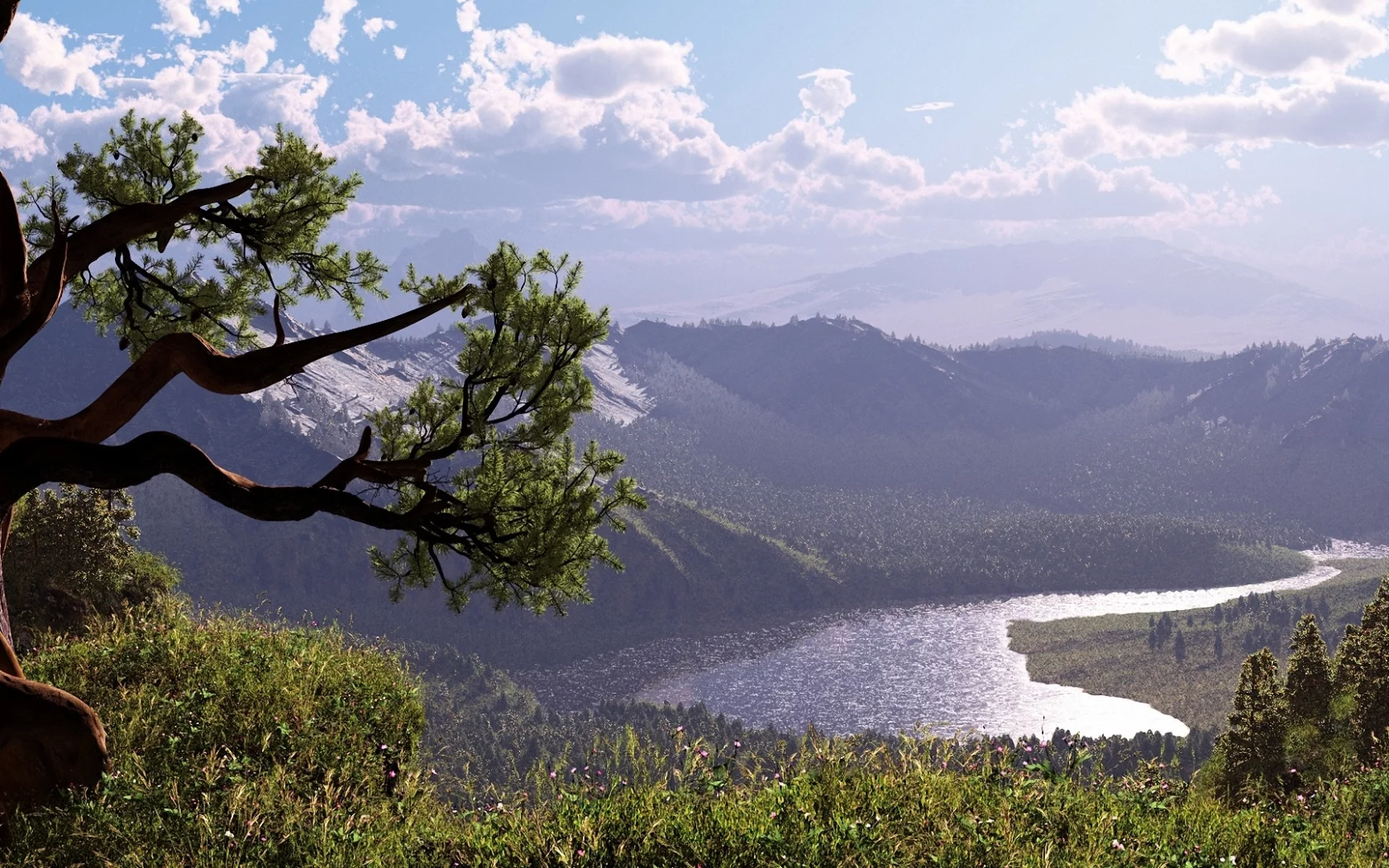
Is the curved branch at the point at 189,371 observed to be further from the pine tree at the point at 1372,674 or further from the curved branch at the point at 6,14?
the pine tree at the point at 1372,674

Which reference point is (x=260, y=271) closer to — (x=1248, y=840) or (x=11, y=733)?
A: (x=11, y=733)

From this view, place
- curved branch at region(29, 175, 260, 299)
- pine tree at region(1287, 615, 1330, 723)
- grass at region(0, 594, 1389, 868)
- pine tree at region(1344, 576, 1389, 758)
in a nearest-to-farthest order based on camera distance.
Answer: grass at region(0, 594, 1389, 868) < curved branch at region(29, 175, 260, 299) < pine tree at region(1344, 576, 1389, 758) < pine tree at region(1287, 615, 1330, 723)

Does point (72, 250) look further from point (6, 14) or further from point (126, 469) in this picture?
point (126, 469)

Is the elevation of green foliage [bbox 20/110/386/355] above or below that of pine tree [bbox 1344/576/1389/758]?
above

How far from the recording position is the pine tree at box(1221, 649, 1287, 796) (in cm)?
3881

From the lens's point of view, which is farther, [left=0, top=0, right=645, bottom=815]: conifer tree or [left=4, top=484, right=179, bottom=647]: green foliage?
[left=4, top=484, right=179, bottom=647]: green foliage

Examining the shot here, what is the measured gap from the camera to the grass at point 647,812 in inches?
462

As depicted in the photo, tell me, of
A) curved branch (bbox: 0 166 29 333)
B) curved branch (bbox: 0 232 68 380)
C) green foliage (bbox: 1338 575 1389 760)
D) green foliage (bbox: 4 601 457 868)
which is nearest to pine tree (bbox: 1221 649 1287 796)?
green foliage (bbox: 1338 575 1389 760)

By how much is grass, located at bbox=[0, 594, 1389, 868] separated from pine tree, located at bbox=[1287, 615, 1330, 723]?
30.6 metres

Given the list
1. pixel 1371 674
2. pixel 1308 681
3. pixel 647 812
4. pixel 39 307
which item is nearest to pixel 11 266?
pixel 39 307

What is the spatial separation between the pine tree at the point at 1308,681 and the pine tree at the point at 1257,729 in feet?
4.08

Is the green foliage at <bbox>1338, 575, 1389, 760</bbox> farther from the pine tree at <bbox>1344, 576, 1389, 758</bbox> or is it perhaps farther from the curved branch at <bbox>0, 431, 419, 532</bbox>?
the curved branch at <bbox>0, 431, 419, 532</bbox>

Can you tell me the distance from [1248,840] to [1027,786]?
8.63 ft

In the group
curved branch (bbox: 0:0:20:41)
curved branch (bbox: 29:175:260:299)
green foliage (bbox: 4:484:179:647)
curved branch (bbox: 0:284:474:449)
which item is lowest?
green foliage (bbox: 4:484:179:647)
